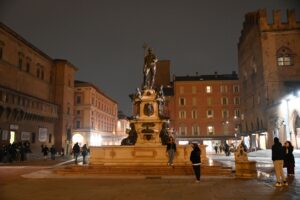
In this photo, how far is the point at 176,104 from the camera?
68812 mm

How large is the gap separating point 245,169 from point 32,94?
40064 millimetres

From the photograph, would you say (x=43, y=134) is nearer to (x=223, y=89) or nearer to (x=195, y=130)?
(x=195, y=130)

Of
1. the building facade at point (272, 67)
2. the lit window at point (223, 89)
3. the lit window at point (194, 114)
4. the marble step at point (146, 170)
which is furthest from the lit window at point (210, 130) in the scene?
the marble step at point (146, 170)

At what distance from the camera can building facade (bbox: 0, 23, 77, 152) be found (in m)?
37.0

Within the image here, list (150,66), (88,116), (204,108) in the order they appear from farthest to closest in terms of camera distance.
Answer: (204,108) → (88,116) → (150,66)

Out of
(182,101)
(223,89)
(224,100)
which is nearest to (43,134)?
(182,101)

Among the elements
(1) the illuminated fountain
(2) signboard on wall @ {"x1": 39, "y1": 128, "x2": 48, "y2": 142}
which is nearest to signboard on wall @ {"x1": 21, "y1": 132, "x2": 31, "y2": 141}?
(2) signboard on wall @ {"x1": 39, "y1": 128, "x2": 48, "y2": 142}

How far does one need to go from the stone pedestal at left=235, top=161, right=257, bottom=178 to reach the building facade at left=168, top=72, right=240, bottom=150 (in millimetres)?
51920

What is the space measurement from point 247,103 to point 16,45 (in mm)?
39796

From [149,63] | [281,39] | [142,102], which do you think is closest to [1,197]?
[142,102]

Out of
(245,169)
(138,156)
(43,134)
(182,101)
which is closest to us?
(245,169)

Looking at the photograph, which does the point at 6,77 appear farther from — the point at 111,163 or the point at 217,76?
the point at 217,76

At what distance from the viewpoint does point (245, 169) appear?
48.4ft

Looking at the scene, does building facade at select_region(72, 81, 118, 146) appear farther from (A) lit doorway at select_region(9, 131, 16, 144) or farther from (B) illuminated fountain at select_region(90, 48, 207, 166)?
(B) illuminated fountain at select_region(90, 48, 207, 166)
